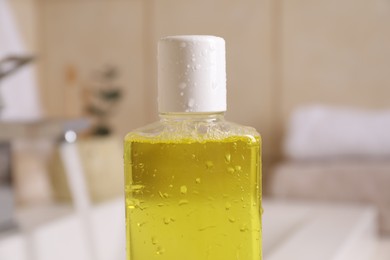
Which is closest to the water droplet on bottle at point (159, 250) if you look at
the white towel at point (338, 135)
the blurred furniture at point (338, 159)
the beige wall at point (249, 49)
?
the blurred furniture at point (338, 159)

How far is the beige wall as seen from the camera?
1395 mm

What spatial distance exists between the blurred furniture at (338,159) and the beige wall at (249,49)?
0.10 m

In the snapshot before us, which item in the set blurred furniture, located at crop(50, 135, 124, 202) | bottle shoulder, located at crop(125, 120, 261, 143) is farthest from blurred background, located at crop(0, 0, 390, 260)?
bottle shoulder, located at crop(125, 120, 261, 143)

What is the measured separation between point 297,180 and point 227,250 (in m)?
0.89

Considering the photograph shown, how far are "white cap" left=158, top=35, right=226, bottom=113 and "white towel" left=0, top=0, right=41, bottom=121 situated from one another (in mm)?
1058

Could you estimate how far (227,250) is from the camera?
0.36 m

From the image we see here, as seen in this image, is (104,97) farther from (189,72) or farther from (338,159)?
(189,72)

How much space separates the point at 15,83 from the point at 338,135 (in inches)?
31.8

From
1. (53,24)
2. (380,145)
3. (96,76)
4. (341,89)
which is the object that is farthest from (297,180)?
(53,24)

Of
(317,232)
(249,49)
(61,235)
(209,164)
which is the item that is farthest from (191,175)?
(249,49)

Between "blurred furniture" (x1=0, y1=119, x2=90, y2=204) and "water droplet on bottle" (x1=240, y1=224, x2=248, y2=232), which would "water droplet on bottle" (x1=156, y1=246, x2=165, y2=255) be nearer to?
"water droplet on bottle" (x1=240, y1=224, x2=248, y2=232)

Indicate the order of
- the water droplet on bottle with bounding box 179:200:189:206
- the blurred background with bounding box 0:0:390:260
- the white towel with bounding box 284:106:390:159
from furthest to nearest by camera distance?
1. the white towel with bounding box 284:106:390:159
2. the blurred background with bounding box 0:0:390:260
3. the water droplet on bottle with bounding box 179:200:189:206

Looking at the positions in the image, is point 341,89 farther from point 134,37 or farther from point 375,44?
point 134,37

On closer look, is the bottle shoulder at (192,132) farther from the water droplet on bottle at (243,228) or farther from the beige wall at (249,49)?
the beige wall at (249,49)
